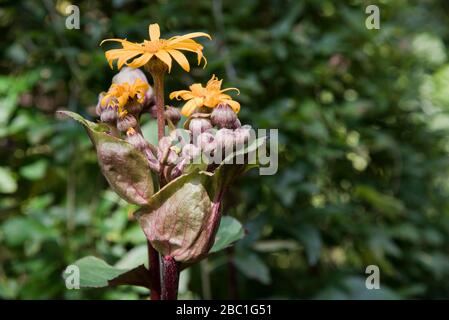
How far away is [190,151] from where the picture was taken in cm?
49

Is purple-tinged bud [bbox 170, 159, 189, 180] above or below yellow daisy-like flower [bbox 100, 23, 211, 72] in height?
below

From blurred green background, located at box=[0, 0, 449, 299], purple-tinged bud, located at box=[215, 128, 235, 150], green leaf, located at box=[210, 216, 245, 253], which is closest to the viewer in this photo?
purple-tinged bud, located at box=[215, 128, 235, 150]

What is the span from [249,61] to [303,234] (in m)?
0.36

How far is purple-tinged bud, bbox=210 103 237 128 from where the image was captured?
49 cm

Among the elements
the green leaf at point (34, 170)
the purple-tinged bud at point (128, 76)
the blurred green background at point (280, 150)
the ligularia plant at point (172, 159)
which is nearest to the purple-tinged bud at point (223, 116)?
the ligularia plant at point (172, 159)

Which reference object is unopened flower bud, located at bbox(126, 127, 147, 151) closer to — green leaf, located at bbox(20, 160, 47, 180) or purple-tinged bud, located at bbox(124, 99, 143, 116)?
purple-tinged bud, located at bbox(124, 99, 143, 116)

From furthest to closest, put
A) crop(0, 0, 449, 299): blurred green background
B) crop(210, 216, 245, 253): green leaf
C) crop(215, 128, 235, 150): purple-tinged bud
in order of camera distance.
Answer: crop(0, 0, 449, 299): blurred green background → crop(210, 216, 245, 253): green leaf → crop(215, 128, 235, 150): purple-tinged bud

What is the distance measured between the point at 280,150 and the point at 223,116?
0.59m

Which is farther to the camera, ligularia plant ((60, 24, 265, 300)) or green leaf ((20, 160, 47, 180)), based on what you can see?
green leaf ((20, 160, 47, 180))

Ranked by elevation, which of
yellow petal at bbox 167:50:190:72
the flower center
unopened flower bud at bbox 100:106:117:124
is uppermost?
the flower center

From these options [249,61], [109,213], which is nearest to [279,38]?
[249,61]

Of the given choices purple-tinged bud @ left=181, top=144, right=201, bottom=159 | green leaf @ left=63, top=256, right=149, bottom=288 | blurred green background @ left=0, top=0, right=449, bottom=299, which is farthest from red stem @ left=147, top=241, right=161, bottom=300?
blurred green background @ left=0, top=0, right=449, bottom=299

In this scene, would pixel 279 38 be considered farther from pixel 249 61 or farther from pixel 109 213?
pixel 109 213

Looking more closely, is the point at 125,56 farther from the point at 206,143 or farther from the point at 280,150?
the point at 280,150
